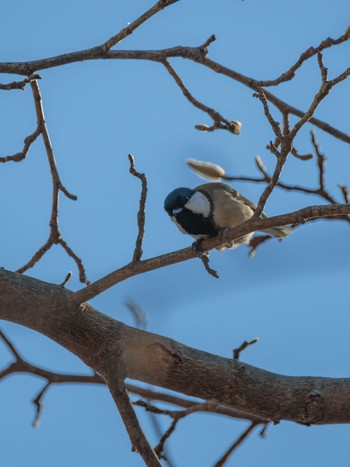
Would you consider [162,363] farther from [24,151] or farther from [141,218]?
[24,151]

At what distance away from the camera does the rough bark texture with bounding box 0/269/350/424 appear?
9.00 ft

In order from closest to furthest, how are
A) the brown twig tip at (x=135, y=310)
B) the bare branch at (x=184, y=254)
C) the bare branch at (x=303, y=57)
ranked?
the brown twig tip at (x=135, y=310) < the bare branch at (x=184, y=254) < the bare branch at (x=303, y=57)

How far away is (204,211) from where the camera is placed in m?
3.88

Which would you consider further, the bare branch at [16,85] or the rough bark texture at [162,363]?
the bare branch at [16,85]

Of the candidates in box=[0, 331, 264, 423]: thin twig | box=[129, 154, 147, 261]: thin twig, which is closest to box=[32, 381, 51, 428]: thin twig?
box=[0, 331, 264, 423]: thin twig

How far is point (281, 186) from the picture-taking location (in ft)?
12.7

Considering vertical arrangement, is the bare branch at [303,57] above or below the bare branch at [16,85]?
above

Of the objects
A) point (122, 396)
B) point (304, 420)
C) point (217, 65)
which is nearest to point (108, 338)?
point (122, 396)

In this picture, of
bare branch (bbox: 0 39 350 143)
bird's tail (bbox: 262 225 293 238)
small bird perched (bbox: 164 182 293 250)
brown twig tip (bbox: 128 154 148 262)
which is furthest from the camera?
bird's tail (bbox: 262 225 293 238)

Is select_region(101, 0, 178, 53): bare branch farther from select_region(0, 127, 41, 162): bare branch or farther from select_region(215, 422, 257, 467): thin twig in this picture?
select_region(215, 422, 257, 467): thin twig

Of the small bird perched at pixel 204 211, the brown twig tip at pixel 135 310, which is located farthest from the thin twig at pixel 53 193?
the brown twig tip at pixel 135 310

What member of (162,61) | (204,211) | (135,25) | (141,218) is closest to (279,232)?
(204,211)

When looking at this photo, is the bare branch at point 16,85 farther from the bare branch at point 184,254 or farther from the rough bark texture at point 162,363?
the bare branch at point 184,254

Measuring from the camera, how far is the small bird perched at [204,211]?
3.82 m
